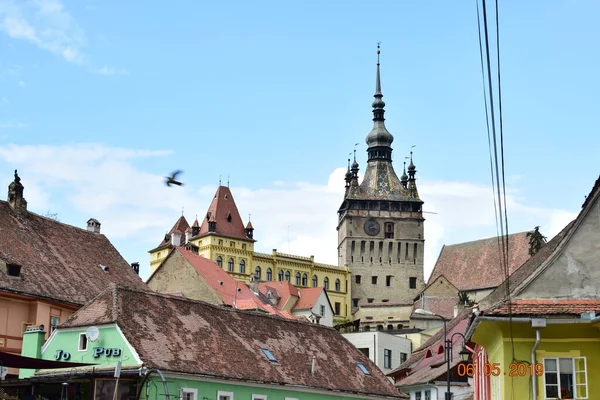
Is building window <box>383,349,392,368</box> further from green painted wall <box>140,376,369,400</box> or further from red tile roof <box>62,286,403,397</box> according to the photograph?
green painted wall <box>140,376,369,400</box>

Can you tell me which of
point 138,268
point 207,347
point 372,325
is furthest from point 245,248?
point 207,347

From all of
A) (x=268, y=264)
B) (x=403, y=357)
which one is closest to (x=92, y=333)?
(x=403, y=357)

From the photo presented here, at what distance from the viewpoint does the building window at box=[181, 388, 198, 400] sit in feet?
119

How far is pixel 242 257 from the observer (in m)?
145

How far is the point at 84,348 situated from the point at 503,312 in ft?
65.1

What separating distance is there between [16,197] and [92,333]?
54.8 ft

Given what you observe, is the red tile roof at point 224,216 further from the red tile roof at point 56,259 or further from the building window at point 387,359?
the red tile roof at point 56,259

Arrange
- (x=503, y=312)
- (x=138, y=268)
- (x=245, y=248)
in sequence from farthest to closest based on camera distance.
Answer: (x=245, y=248) → (x=138, y=268) → (x=503, y=312)

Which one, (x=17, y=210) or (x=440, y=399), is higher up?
(x=17, y=210)

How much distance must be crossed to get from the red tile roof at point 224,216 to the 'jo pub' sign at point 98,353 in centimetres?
10657

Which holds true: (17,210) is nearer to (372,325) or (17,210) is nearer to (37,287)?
(37,287)

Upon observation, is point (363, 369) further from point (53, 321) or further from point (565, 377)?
point (565, 377)

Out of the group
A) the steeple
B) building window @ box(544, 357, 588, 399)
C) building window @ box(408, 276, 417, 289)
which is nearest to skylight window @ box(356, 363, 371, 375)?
building window @ box(544, 357, 588, 399)

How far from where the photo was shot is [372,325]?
132 metres
